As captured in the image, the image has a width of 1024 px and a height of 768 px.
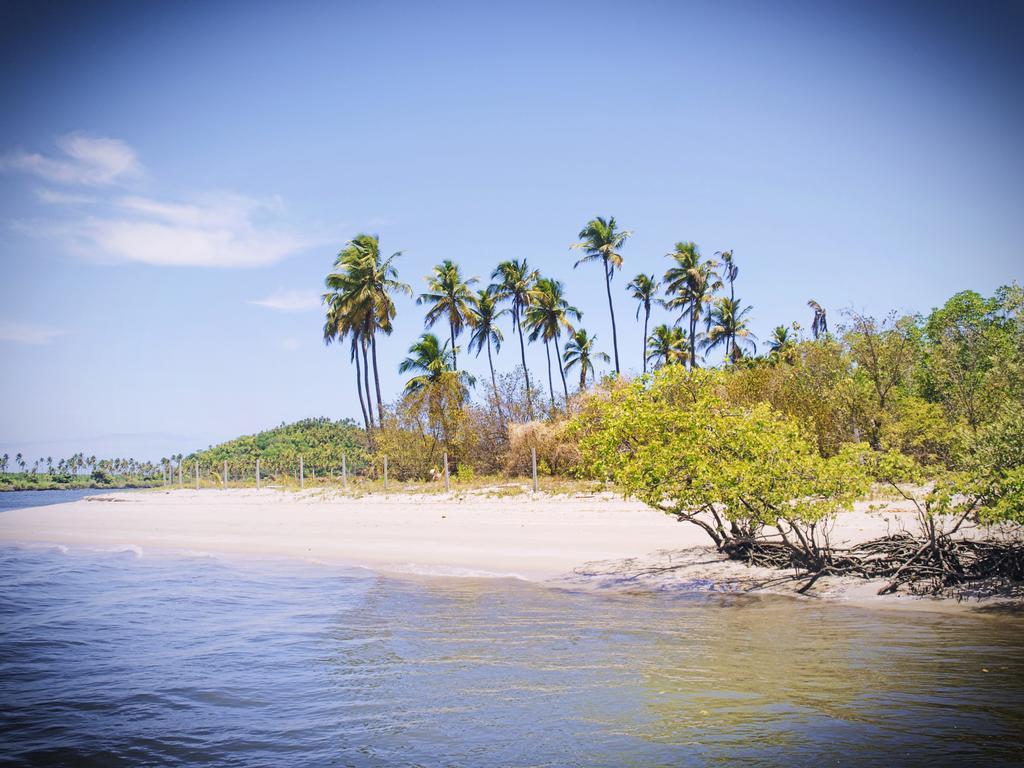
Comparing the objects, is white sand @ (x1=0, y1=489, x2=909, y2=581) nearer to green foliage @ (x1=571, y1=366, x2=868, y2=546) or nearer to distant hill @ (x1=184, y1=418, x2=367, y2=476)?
green foliage @ (x1=571, y1=366, x2=868, y2=546)

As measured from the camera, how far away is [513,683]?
809cm

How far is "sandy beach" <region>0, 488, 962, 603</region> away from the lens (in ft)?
46.6

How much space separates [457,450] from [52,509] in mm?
22344

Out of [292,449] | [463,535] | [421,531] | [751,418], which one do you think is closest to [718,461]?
[751,418]

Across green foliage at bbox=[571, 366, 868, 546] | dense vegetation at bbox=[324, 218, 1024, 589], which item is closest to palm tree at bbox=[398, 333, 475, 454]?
dense vegetation at bbox=[324, 218, 1024, 589]

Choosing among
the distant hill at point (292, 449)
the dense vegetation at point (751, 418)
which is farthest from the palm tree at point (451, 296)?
the distant hill at point (292, 449)

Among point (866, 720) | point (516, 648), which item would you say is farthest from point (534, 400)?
point (866, 720)

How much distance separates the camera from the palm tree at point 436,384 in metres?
38.6

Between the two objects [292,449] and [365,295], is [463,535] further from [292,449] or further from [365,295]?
[292,449]

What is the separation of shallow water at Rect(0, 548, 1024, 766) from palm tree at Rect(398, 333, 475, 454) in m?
25.7

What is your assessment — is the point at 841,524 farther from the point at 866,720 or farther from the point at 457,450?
the point at 457,450

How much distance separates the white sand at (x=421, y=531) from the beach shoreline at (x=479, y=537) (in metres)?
0.05

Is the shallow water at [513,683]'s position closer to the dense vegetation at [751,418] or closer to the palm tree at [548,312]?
the dense vegetation at [751,418]

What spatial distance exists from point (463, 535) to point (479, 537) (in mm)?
686
